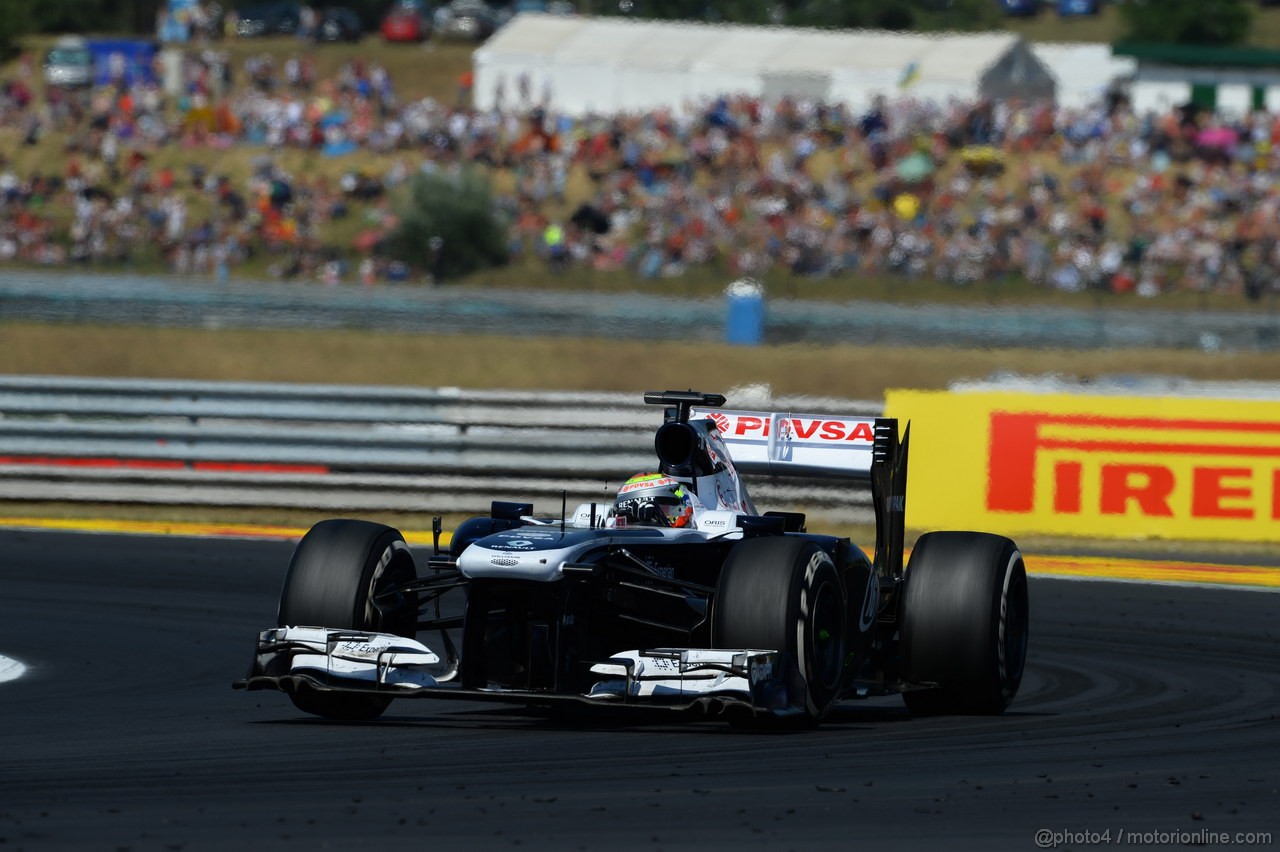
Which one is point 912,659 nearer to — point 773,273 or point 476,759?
point 476,759

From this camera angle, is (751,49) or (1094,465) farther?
(751,49)

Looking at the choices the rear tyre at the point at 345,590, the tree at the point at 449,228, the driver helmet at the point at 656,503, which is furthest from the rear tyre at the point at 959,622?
the tree at the point at 449,228

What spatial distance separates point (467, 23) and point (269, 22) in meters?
6.90

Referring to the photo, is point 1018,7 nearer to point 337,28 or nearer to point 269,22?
point 337,28

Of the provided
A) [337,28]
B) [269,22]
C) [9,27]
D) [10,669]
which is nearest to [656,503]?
[10,669]

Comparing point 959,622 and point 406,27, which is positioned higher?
point 406,27

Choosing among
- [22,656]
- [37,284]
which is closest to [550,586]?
[22,656]

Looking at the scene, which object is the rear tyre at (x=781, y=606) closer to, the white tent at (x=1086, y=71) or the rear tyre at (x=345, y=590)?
the rear tyre at (x=345, y=590)

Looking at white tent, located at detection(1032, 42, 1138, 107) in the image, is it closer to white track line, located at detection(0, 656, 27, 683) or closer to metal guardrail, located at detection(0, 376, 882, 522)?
metal guardrail, located at detection(0, 376, 882, 522)

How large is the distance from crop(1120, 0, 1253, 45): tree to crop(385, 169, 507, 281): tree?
4025cm

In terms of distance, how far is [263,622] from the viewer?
10984mm

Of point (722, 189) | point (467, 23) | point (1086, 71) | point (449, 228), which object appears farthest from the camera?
point (467, 23)

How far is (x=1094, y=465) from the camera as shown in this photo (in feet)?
49.8

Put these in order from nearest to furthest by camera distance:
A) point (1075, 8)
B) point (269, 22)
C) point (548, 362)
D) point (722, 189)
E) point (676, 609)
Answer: point (676, 609) < point (548, 362) < point (722, 189) < point (269, 22) < point (1075, 8)
